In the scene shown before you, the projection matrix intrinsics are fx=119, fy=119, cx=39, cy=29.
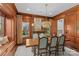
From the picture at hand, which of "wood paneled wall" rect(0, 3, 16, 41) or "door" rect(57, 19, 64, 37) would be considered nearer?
"wood paneled wall" rect(0, 3, 16, 41)

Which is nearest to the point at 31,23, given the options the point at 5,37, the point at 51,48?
the point at 5,37

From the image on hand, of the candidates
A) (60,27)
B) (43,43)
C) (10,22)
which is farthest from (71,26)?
A: (10,22)

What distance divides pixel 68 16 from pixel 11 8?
177cm

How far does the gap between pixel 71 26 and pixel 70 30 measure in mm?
137

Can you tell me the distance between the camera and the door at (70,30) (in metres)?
3.62

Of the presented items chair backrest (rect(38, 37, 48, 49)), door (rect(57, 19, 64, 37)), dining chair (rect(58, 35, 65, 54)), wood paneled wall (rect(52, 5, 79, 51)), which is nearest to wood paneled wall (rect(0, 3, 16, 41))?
chair backrest (rect(38, 37, 48, 49))

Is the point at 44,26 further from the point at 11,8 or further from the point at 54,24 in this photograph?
the point at 11,8

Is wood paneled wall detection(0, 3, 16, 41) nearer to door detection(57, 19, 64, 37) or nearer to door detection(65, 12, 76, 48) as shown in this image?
door detection(57, 19, 64, 37)

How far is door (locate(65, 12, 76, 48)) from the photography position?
362 centimetres

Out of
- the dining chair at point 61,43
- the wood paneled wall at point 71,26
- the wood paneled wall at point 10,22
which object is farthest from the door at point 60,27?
the wood paneled wall at point 10,22

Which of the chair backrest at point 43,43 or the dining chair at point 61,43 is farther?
the chair backrest at point 43,43

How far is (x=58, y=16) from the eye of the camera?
3572 mm

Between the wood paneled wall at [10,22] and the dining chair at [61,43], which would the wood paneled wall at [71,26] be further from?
the wood paneled wall at [10,22]

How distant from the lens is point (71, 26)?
3881 millimetres
